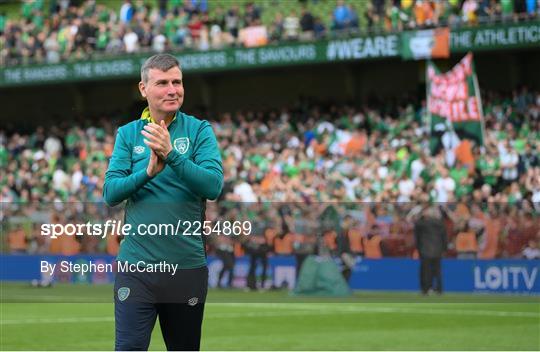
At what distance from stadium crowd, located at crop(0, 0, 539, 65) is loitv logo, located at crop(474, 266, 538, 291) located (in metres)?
11.3

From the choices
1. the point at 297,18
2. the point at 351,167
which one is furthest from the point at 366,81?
the point at 351,167

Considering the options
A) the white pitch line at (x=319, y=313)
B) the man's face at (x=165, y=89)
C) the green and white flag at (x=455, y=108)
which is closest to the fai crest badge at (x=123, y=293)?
the man's face at (x=165, y=89)

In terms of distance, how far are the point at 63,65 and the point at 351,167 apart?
1204 cm

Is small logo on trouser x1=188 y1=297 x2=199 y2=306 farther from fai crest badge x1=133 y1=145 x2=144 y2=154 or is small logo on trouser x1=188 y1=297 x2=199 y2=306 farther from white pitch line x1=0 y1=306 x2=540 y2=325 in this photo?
white pitch line x1=0 y1=306 x2=540 y2=325

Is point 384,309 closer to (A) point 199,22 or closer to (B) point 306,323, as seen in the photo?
(B) point 306,323

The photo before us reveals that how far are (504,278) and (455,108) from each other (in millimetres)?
10837

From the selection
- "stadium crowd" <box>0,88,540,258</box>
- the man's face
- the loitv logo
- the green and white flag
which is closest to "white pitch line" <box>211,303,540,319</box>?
the loitv logo

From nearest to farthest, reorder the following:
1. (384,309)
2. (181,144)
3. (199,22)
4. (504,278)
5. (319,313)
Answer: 1. (181,144)
2. (504,278)
3. (319,313)
4. (384,309)
5. (199,22)

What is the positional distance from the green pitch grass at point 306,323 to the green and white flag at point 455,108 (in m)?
5.50

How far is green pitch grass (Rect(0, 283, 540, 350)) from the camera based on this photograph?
12.7m

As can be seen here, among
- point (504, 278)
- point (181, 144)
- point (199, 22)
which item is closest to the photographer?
point (181, 144)

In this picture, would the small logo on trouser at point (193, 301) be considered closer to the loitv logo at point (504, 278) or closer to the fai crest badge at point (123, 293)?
the fai crest badge at point (123, 293)

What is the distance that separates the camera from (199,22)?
105 feet

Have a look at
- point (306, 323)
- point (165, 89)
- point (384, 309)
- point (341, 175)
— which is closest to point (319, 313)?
point (384, 309)
